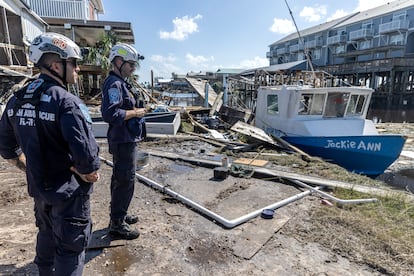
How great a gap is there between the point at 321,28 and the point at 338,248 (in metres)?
52.7

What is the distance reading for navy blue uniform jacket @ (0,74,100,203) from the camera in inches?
63.9

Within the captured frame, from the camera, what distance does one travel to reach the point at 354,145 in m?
6.78

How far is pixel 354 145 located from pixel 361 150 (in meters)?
0.22

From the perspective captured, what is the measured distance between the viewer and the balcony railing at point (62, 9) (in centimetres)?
1638

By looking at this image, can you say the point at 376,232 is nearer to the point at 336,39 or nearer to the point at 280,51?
the point at 336,39

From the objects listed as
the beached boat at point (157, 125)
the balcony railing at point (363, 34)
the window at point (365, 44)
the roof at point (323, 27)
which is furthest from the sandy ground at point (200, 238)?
the roof at point (323, 27)

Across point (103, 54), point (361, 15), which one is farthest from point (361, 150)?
point (361, 15)

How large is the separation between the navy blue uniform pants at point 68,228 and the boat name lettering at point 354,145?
658 centimetres

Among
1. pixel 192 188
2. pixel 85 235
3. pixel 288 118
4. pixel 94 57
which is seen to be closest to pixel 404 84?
pixel 288 118

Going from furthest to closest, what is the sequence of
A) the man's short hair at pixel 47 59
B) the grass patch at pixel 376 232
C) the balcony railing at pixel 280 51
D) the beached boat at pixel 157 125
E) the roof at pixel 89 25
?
1. the balcony railing at pixel 280 51
2. the roof at pixel 89 25
3. the beached boat at pixel 157 125
4. the grass patch at pixel 376 232
5. the man's short hair at pixel 47 59

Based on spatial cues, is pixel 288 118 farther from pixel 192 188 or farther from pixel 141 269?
pixel 141 269

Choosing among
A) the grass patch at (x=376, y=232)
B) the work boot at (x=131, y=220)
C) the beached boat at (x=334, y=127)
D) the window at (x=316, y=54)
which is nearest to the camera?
the grass patch at (x=376, y=232)

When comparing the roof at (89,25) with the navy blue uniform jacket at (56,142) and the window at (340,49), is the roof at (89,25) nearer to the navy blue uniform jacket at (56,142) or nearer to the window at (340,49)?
the navy blue uniform jacket at (56,142)

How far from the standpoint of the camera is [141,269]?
7.79ft
